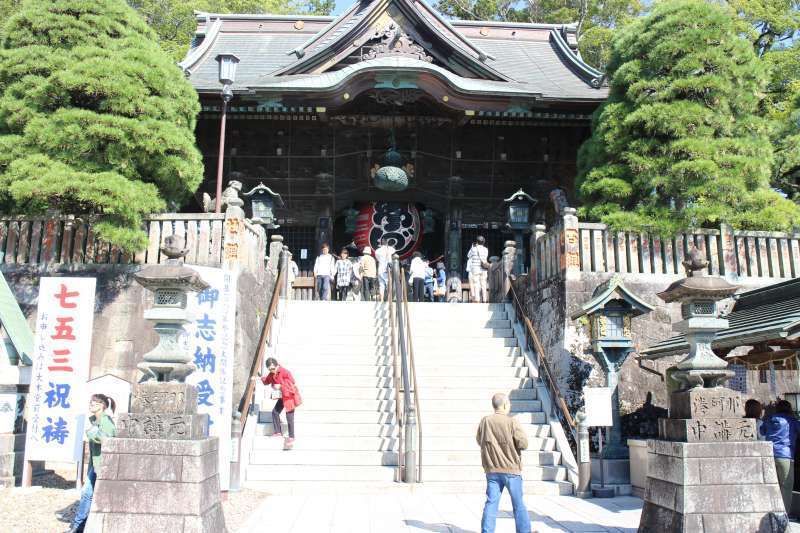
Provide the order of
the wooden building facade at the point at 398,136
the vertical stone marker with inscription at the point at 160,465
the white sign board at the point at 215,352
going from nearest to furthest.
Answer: the vertical stone marker with inscription at the point at 160,465 < the white sign board at the point at 215,352 < the wooden building facade at the point at 398,136

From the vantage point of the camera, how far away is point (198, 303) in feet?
27.5

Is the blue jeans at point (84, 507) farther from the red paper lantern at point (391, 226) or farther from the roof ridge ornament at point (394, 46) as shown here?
the roof ridge ornament at point (394, 46)

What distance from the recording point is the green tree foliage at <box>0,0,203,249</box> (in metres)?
10.1

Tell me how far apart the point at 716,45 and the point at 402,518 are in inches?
413

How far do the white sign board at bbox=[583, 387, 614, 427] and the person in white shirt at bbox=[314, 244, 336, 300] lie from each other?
7.36 meters

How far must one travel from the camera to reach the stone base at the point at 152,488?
5445 millimetres

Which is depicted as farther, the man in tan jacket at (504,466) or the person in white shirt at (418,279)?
the person in white shirt at (418,279)

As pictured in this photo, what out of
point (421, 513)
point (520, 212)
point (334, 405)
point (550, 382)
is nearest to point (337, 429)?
point (334, 405)

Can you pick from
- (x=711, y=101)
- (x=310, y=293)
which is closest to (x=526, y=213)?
(x=711, y=101)

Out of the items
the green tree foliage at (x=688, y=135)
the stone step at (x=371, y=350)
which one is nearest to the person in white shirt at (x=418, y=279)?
the stone step at (x=371, y=350)

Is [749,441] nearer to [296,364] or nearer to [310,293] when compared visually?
[296,364]

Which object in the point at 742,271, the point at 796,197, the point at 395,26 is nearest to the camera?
the point at 742,271

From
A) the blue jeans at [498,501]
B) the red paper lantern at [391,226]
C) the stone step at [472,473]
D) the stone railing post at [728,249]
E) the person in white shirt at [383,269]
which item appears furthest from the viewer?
the red paper lantern at [391,226]

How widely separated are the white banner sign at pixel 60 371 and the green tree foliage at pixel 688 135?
9.03 metres
